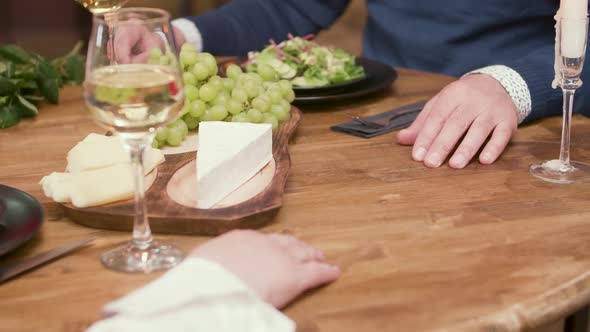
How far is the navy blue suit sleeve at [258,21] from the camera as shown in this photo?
7.00 ft

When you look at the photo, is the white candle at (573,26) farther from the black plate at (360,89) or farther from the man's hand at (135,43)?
the man's hand at (135,43)

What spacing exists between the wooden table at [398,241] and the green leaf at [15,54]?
13.8 inches

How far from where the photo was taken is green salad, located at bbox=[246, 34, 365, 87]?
1676mm

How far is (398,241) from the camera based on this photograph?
3.31 feet

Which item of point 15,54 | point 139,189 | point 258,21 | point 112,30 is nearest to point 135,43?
point 112,30

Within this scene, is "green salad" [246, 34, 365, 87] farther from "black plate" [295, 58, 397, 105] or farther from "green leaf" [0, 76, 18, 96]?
"green leaf" [0, 76, 18, 96]

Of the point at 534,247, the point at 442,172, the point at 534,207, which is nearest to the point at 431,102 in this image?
the point at 442,172

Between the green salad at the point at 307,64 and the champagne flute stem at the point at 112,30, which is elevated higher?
the champagne flute stem at the point at 112,30

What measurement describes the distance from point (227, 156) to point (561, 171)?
556mm

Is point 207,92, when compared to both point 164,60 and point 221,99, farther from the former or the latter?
point 164,60

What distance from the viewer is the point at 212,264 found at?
0.80 m

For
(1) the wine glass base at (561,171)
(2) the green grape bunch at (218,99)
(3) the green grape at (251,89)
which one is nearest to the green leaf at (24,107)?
(2) the green grape bunch at (218,99)

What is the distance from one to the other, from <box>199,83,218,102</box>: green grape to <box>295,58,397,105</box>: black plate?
0.26 m

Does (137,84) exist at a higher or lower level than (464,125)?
higher
